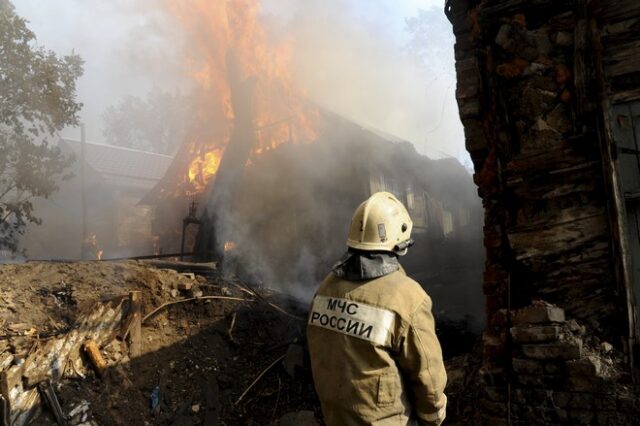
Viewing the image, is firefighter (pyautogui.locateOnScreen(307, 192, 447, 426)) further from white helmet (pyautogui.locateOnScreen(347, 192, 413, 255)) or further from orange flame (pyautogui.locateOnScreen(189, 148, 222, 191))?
orange flame (pyautogui.locateOnScreen(189, 148, 222, 191))

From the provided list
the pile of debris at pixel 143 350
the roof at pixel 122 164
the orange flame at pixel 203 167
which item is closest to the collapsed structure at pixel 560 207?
the pile of debris at pixel 143 350

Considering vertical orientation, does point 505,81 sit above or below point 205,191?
below

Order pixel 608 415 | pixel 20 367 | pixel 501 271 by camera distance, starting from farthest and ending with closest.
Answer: pixel 20 367 → pixel 501 271 → pixel 608 415

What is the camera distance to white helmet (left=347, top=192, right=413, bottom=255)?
7.83ft

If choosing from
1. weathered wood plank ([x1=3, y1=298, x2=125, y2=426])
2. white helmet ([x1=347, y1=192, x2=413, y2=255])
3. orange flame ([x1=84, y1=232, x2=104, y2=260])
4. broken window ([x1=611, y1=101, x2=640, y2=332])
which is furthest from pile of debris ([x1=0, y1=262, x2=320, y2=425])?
orange flame ([x1=84, y1=232, x2=104, y2=260])

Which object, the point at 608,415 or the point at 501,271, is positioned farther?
the point at 501,271

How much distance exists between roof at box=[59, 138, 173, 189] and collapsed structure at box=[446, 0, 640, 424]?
27.9m

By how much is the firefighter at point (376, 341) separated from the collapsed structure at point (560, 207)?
199cm

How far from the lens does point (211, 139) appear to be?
722 inches

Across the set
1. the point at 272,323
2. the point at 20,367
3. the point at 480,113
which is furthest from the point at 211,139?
the point at 480,113

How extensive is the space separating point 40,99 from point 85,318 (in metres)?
12.6

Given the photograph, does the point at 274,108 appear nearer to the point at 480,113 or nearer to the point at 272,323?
the point at 272,323

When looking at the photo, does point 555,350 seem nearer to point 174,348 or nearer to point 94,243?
point 174,348

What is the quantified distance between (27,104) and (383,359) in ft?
57.3
